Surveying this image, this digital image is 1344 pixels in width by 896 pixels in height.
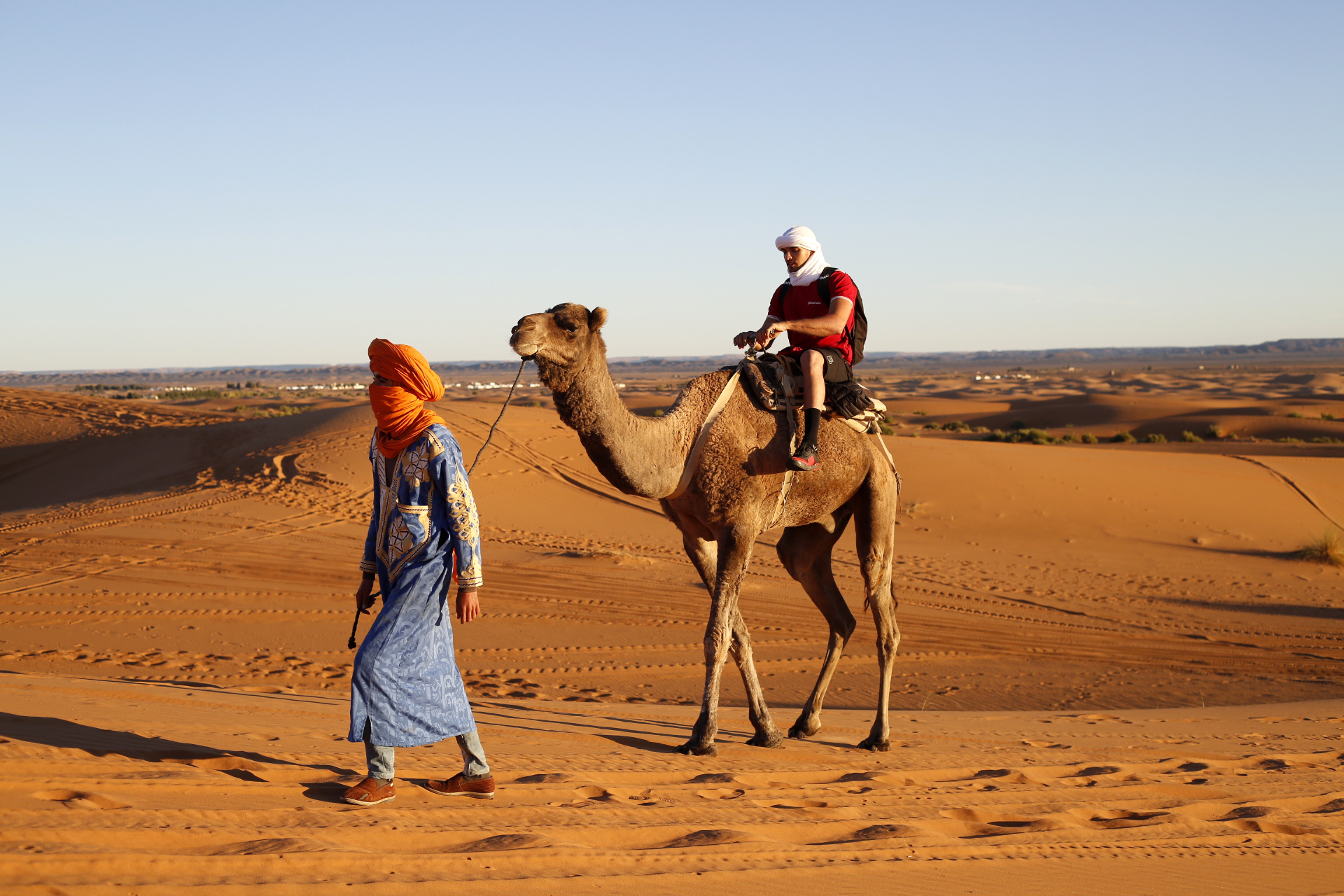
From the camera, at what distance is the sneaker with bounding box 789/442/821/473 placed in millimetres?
6070

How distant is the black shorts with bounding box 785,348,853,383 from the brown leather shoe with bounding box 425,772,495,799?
125 inches

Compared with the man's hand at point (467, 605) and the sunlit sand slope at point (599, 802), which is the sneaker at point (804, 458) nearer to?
the sunlit sand slope at point (599, 802)

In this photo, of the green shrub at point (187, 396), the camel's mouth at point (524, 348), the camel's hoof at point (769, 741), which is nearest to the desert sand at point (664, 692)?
the camel's hoof at point (769, 741)

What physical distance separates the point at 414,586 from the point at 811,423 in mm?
2751

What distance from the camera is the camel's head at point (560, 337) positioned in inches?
193

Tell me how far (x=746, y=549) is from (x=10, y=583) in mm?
10450

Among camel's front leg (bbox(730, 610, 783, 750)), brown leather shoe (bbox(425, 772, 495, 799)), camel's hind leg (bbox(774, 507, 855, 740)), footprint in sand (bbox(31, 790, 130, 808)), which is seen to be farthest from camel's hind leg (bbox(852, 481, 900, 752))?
footprint in sand (bbox(31, 790, 130, 808))

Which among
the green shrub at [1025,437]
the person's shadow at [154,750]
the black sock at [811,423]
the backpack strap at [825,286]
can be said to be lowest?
the person's shadow at [154,750]

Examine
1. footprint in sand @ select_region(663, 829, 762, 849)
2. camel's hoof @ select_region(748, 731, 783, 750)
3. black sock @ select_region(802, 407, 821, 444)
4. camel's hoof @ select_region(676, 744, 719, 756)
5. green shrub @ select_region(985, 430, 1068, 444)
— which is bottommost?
camel's hoof @ select_region(748, 731, 783, 750)

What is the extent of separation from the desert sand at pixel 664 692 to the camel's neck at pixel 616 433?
161 cm

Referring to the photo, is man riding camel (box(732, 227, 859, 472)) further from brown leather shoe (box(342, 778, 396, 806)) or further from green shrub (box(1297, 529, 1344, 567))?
green shrub (box(1297, 529, 1344, 567))

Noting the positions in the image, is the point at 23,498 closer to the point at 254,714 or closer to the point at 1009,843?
the point at 254,714

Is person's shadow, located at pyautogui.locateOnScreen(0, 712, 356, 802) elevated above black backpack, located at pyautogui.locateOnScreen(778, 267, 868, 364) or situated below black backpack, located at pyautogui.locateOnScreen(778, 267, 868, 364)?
below

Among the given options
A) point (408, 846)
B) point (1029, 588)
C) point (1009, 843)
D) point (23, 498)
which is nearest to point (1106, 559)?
point (1029, 588)
